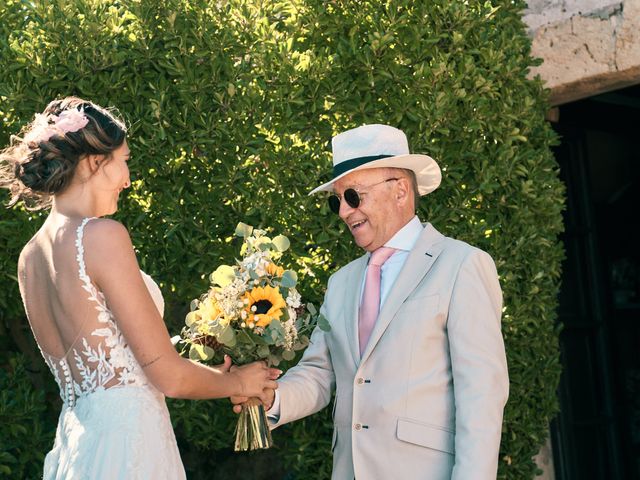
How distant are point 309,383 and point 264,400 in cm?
27

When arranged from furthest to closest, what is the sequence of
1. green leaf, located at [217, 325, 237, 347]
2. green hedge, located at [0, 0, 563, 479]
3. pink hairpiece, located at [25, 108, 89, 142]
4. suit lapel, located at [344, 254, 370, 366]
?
green hedge, located at [0, 0, 563, 479] → suit lapel, located at [344, 254, 370, 366] → green leaf, located at [217, 325, 237, 347] → pink hairpiece, located at [25, 108, 89, 142]

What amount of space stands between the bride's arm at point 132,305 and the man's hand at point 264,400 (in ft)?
1.21

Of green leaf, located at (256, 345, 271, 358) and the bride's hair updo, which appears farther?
green leaf, located at (256, 345, 271, 358)

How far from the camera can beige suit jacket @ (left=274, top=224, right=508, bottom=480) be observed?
330 centimetres

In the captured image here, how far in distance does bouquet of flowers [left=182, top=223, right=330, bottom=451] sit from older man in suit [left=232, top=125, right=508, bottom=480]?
16 centimetres

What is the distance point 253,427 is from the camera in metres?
3.63

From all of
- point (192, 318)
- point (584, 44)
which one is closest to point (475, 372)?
point (192, 318)

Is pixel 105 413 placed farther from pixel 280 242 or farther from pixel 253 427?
pixel 280 242

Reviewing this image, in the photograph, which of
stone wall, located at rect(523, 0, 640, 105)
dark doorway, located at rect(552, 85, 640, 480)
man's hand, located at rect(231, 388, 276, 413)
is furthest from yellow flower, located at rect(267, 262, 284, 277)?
dark doorway, located at rect(552, 85, 640, 480)

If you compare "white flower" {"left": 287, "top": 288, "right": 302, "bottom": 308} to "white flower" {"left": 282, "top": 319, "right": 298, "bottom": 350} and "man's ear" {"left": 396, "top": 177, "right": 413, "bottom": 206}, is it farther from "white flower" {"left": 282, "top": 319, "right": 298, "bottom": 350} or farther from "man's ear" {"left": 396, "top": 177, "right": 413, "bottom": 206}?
"man's ear" {"left": 396, "top": 177, "right": 413, "bottom": 206}

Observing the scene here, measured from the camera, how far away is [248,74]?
15.9 ft

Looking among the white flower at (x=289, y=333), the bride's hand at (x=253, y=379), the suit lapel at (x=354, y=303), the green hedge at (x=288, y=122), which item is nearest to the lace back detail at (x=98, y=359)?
the bride's hand at (x=253, y=379)

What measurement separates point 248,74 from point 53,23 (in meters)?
1.00

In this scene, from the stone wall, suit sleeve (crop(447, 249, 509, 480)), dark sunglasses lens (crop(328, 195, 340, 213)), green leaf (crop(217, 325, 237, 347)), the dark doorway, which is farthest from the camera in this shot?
the dark doorway
